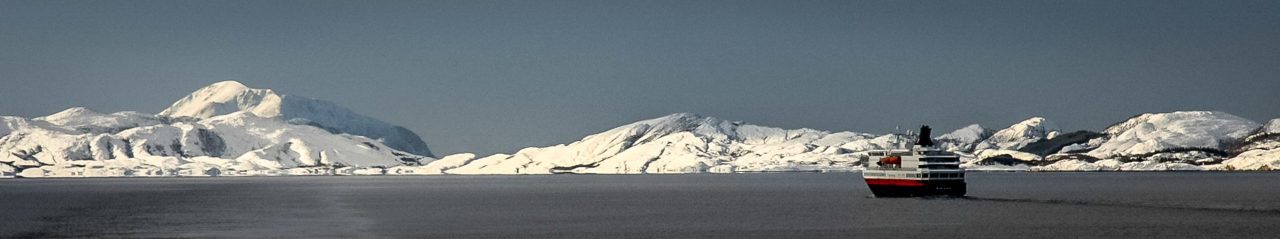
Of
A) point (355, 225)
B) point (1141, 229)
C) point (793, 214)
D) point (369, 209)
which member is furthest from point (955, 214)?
point (369, 209)

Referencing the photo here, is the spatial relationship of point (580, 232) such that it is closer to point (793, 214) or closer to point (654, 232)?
point (654, 232)

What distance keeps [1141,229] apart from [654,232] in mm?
44967

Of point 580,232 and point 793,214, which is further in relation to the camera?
point 793,214

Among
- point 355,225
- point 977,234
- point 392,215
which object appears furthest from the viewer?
point 392,215

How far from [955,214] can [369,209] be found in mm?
79089

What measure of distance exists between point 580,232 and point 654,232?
6.81 meters

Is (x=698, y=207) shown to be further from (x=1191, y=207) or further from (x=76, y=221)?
(x=76, y=221)

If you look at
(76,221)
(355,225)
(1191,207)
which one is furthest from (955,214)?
(76,221)

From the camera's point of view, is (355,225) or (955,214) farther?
(955,214)

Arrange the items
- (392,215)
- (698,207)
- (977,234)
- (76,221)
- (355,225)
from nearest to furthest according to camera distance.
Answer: (977,234) < (355,225) < (76,221) < (392,215) < (698,207)

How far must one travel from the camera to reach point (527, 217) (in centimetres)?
15212

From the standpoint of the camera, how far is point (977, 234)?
11756 centimetres

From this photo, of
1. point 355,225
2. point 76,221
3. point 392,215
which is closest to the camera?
point 355,225

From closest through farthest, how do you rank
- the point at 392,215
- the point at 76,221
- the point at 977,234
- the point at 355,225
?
the point at 977,234
the point at 355,225
the point at 76,221
the point at 392,215
